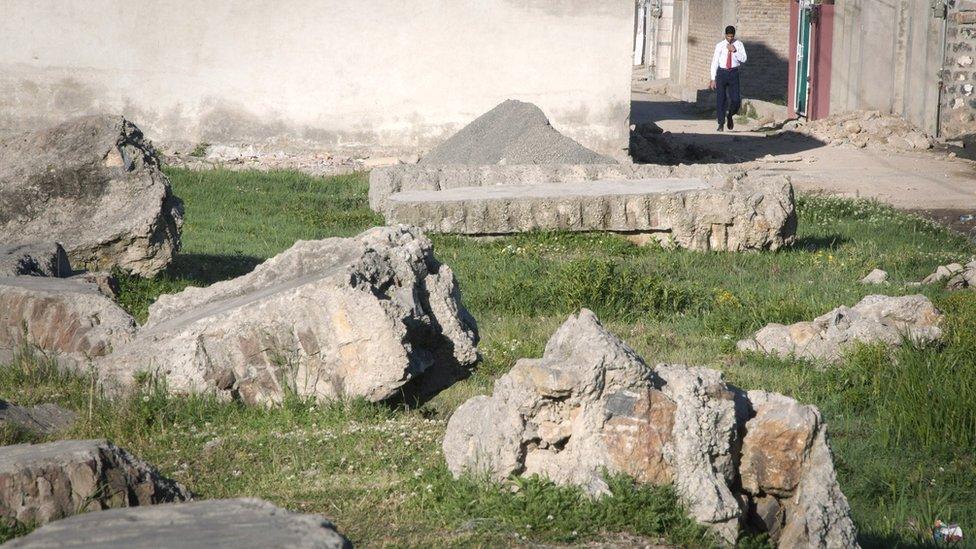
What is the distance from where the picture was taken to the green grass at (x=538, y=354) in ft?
12.7

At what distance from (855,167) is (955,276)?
8.37m

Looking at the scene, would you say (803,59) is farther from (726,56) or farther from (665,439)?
(665,439)

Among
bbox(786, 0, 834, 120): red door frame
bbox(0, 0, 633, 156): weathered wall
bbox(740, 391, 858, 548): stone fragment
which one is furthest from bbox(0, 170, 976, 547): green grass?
bbox(786, 0, 834, 120): red door frame

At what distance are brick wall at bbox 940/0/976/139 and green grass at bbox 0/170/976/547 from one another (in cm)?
709

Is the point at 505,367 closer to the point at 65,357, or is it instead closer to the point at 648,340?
the point at 648,340

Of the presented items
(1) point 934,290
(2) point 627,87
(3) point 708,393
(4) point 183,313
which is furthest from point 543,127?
(3) point 708,393

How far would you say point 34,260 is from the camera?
6.60 m

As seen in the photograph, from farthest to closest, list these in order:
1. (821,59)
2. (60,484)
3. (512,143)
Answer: (821,59)
(512,143)
(60,484)

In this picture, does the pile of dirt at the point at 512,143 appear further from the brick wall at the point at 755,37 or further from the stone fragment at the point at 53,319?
the brick wall at the point at 755,37

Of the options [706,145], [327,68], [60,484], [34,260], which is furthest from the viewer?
[706,145]

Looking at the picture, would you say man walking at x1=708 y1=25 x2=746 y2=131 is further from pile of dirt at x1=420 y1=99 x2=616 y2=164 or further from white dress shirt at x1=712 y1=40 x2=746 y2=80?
pile of dirt at x1=420 y1=99 x2=616 y2=164

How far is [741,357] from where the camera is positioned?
6312 millimetres

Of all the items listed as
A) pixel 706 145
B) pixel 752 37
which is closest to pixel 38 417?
pixel 706 145

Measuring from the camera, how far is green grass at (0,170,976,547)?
3.88 metres
